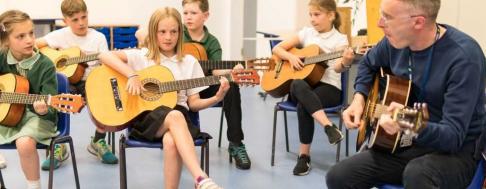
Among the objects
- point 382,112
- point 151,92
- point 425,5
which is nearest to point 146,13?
point 151,92

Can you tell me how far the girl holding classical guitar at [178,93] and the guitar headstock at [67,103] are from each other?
288 mm

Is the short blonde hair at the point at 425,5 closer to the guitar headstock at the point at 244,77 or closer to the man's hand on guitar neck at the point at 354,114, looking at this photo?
the man's hand on guitar neck at the point at 354,114

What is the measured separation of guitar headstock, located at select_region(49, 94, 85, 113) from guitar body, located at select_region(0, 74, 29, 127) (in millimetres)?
238

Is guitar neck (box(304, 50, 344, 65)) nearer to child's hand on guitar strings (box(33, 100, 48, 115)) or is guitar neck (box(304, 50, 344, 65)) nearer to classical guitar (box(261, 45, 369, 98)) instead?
classical guitar (box(261, 45, 369, 98))

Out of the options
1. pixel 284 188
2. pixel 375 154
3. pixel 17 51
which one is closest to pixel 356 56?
pixel 284 188

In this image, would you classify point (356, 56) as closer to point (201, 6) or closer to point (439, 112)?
point (201, 6)

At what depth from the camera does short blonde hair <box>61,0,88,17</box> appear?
4062mm

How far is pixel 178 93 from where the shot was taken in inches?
123

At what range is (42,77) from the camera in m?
2.99

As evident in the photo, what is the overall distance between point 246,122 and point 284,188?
1.86 m

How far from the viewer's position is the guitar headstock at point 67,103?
9.16 feet

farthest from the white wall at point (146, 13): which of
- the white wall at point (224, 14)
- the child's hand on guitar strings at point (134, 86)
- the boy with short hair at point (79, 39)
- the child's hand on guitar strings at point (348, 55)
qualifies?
the child's hand on guitar strings at point (134, 86)

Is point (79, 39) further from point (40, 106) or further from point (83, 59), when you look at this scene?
point (40, 106)

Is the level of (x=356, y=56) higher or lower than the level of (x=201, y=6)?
lower
